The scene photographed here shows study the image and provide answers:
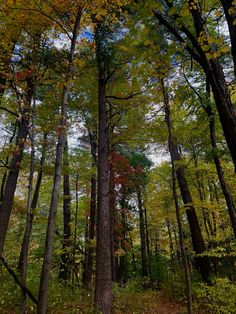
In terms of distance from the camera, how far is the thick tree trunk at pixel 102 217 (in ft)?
20.5

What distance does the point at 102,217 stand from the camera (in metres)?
7.18

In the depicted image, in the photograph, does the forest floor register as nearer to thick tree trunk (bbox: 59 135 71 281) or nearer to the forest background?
the forest background

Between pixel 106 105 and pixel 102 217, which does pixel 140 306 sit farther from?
pixel 106 105

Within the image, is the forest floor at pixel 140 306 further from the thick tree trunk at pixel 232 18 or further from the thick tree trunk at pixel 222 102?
the thick tree trunk at pixel 232 18

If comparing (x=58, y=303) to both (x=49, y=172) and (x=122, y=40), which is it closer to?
(x=49, y=172)

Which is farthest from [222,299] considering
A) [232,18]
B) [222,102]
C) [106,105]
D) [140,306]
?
[232,18]

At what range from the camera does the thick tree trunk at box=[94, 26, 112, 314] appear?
6.26 m

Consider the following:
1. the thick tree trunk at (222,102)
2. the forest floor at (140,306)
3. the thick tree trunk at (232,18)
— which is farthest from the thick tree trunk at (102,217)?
the thick tree trunk at (232,18)

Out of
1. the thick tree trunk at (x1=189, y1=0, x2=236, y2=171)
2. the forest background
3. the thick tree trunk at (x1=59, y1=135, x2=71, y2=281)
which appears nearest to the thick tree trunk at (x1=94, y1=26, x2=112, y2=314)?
the forest background

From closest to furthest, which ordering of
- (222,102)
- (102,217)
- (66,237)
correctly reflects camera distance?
(222,102) → (102,217) → (66,237)

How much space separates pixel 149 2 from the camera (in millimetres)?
2820

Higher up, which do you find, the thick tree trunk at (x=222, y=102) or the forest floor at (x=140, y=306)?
the thick tree trunk at (x=222, y=102)

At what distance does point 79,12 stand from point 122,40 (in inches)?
80.2

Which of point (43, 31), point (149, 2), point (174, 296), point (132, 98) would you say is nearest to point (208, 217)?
point (174, 296)
